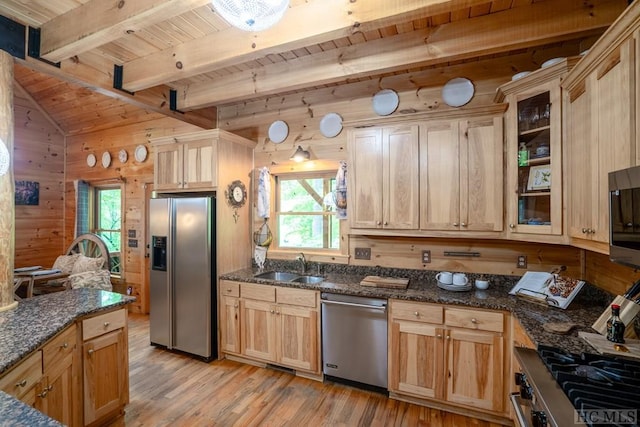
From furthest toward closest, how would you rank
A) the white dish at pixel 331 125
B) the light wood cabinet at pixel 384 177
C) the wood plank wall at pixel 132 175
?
1. the wood plank wall at pixel 132 175
2. the white dish at pixel 331 125
3. the light wood cabinet at pixel 384 177

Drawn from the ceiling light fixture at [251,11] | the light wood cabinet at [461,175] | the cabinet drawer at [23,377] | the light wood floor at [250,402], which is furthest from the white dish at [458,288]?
the cabinet drawer at [23,377]

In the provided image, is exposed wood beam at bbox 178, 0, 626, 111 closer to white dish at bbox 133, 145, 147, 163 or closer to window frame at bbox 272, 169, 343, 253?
window frame at bbox 272, 169, 343, 253

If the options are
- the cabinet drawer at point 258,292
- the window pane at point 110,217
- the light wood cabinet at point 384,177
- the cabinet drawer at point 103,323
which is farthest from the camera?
the window pane at point 110,217

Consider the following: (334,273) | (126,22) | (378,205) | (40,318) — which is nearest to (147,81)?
(126,22)

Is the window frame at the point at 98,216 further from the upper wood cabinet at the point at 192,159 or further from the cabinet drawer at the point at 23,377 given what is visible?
the cabinet drawer at the point at 23,377

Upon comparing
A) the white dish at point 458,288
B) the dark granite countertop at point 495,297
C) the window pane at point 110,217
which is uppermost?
the window pane at point 110,217

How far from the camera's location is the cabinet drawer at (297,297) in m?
2.58

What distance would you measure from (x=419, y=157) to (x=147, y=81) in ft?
7.74

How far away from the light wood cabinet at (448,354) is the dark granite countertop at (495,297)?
3.1 inches

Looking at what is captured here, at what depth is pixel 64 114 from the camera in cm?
485

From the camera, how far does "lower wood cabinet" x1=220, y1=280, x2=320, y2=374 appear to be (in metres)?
2.60

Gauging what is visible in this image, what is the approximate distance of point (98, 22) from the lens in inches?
72.1

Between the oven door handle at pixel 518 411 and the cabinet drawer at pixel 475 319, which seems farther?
the cabinet drawer at pixel 475 319

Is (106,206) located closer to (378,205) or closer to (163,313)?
(163,313)
